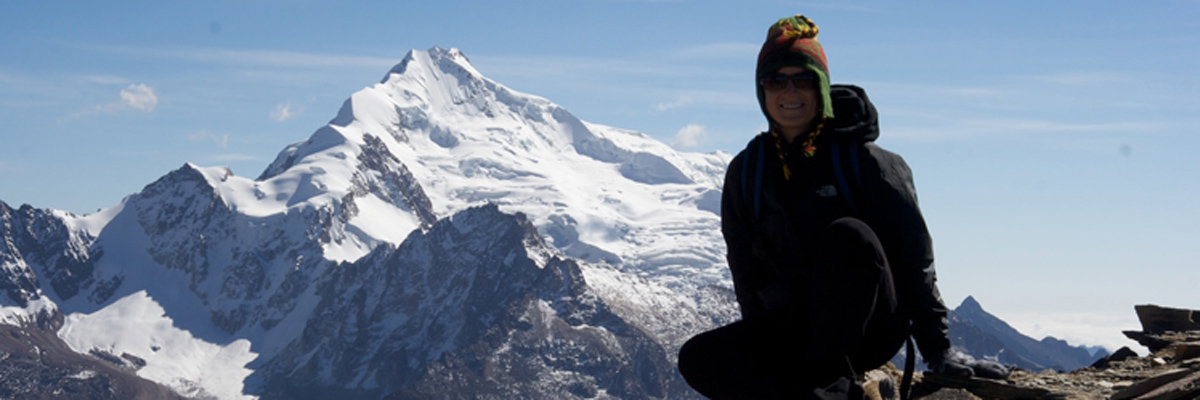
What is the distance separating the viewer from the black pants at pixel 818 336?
946 centimetres

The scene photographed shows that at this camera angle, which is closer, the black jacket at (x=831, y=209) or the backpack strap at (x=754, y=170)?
the black jacket at (x=831, y=209)

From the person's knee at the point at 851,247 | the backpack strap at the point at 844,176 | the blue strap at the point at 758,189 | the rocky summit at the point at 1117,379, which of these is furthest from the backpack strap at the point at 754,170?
the rocky summit at the point at 1117,379

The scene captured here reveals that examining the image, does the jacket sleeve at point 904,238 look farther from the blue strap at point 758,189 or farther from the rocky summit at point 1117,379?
the rocky summit at point 1117,379

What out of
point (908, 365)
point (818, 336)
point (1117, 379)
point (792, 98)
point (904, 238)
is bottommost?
point (1117, 379)

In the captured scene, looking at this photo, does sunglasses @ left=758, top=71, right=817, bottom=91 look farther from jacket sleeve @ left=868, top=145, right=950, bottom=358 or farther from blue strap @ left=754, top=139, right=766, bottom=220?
jacket sleeve @ left=868, top=145, right=950, bottom=358

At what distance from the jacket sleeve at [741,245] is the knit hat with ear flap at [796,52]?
34.3 inches

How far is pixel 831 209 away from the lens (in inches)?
408

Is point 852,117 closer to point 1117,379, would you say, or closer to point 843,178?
point 843,178

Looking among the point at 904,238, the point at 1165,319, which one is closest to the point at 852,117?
the point at 904,238

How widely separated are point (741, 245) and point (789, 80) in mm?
1415

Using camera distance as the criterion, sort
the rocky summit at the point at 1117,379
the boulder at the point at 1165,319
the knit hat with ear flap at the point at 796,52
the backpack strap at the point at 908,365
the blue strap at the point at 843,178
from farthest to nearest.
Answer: the boulder at the point at 1165,319, the rocky summit at the point at 1117,379, the backpack strap at the point at 908,365, the knit hat with ear flap at the point at 796,52, the blue strap at the point at 843,178

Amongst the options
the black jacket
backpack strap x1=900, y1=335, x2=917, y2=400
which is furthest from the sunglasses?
backpack strap x1=900, y1=335, x2=917, y2=400

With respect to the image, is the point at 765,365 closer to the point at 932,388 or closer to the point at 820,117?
the point at 820,117

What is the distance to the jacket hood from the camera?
10.6 m
